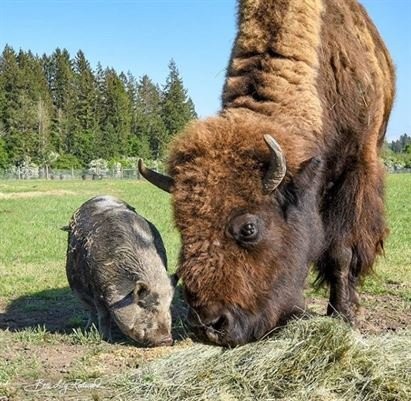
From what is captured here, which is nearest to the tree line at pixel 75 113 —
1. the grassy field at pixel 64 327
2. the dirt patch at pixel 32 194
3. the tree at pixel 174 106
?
the tree at pixel 174 106

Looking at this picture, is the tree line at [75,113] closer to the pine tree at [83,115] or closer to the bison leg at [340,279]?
the pine tree at [83,115]

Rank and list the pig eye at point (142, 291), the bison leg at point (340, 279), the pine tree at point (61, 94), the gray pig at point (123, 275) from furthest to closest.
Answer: the pine tree at point (61, 94), the pig eye at point (142, 291), the gray pig at point (123, 275), the bison leg at point (340, 279)

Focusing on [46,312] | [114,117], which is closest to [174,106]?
[114,117]

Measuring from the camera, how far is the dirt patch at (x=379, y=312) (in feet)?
22.1

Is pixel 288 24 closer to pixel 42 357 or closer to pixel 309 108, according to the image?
pixel 309 108

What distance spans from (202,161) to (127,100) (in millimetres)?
74977

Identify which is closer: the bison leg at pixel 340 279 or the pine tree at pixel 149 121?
the bison leg at pixel 340 279

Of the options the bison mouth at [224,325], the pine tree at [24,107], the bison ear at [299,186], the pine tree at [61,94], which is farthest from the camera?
the pine tree at [61,94]

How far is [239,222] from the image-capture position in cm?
437

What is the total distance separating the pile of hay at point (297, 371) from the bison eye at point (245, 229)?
2.68 ft

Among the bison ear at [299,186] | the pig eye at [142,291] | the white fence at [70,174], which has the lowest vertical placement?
the pig eye at [142,291]

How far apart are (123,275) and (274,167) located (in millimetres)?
2986

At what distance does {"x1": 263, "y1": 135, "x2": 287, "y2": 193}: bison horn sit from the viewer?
425 centimetres

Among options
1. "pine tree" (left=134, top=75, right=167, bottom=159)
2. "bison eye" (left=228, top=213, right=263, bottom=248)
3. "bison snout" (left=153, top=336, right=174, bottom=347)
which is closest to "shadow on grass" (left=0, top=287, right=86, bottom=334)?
"bison snout" (left=153, top=336, right=174, bottom=347)
